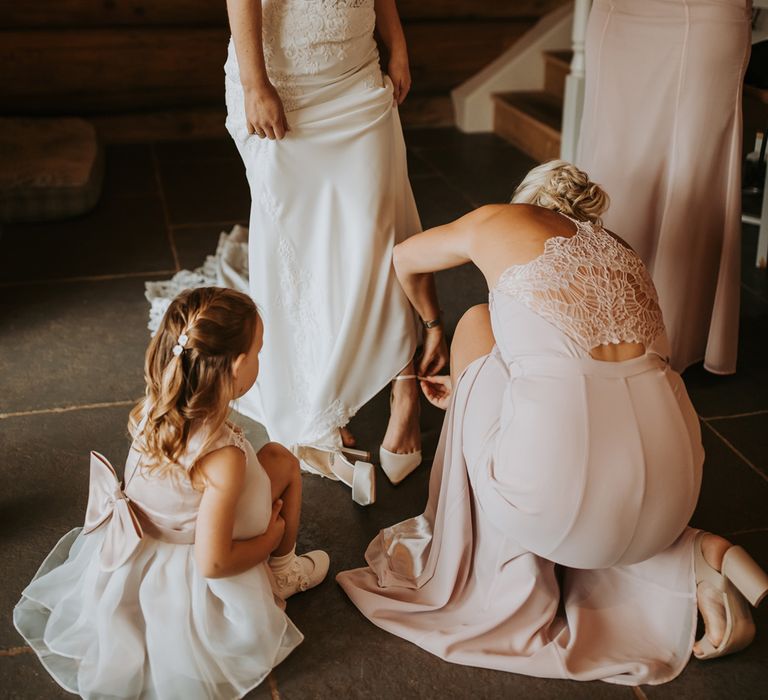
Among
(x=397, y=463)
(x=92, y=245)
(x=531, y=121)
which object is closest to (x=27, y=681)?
(x=397, y=463)

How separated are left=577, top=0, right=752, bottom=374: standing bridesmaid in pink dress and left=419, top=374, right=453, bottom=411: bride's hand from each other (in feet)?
2.44

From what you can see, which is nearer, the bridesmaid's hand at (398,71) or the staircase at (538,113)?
the bridesmaid's hand at (398,71)

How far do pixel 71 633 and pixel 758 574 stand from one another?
126 centimetres

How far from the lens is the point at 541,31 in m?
5.25

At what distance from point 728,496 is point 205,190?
2967 millimetres

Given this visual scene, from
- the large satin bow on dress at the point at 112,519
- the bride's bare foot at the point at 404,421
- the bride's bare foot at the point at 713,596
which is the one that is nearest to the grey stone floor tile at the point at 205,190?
the bride's bare foot at the point at 404,421

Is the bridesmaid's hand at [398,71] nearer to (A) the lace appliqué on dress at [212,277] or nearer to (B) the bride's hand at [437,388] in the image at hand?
(B) the bride's hand at [437,388]

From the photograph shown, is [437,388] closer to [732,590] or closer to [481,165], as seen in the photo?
[732,590]

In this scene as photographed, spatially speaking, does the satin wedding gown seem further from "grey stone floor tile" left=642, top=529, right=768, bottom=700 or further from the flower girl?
the flower girl

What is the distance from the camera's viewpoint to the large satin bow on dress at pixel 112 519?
1700 millimetres

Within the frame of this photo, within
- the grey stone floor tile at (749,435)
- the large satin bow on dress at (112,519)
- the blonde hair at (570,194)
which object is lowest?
the grey stone floor tile at (749,435)

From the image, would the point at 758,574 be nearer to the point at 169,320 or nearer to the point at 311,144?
the point at 169,320

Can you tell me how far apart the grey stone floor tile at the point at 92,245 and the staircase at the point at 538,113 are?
6.44ft

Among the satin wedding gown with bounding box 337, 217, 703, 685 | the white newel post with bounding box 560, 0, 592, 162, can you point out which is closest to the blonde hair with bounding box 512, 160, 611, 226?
the satin wedding gown with bounding box 337, 217, 703, 685
